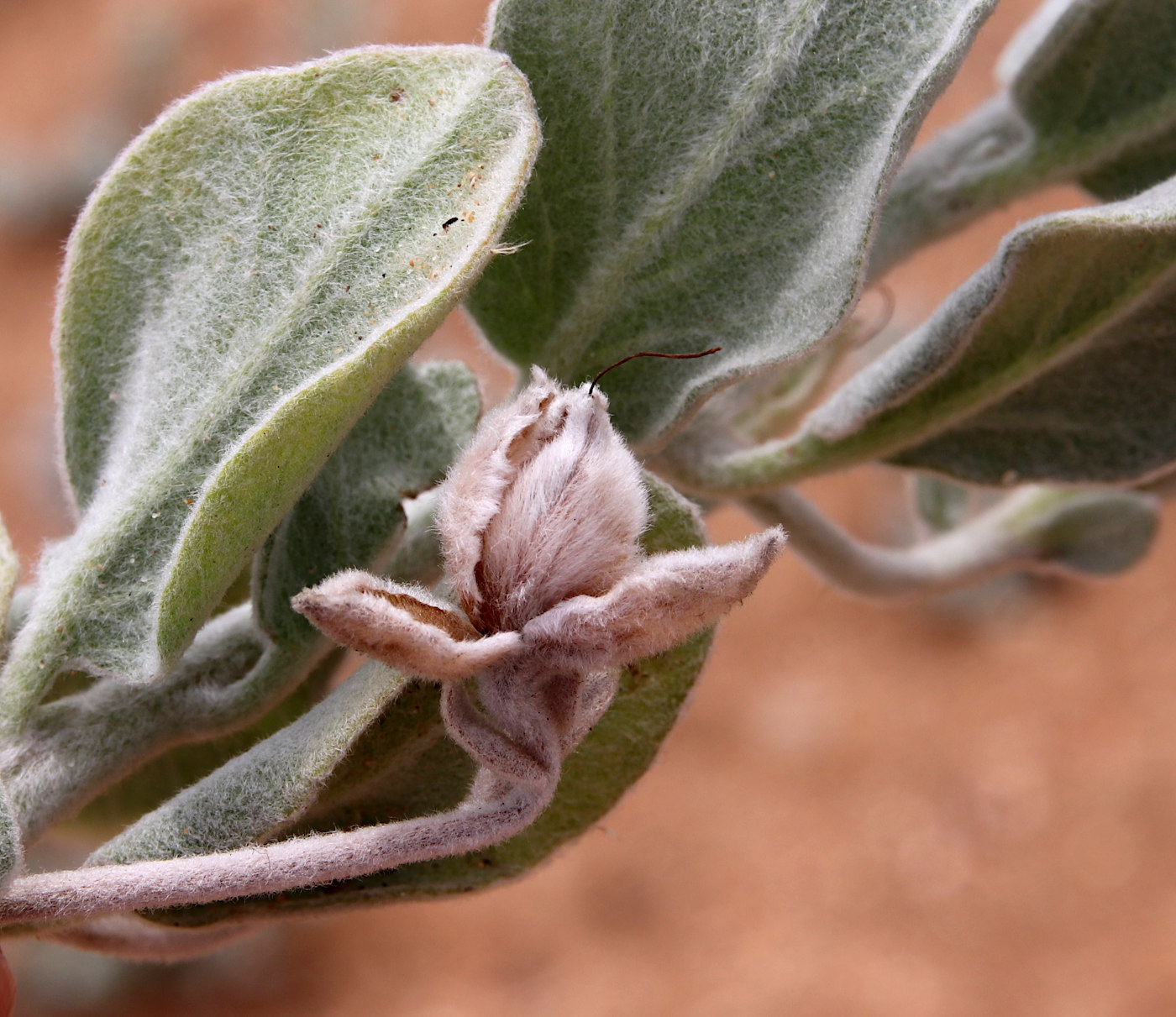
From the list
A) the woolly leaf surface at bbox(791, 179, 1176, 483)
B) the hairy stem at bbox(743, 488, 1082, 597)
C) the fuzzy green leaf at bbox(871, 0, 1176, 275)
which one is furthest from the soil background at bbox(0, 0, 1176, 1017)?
the woolly leaf surface at bbox(791, 179, 1176, 483)

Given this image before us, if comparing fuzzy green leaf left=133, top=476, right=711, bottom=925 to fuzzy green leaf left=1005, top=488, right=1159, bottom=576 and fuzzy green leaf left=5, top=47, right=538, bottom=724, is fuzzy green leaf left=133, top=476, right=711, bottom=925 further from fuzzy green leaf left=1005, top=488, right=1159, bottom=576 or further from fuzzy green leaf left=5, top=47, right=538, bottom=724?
fuzzy green leaf left=1005, top=488, right=1159, bottom=576

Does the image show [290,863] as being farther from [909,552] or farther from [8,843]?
[909,552]

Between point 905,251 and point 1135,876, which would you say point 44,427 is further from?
point 905,251

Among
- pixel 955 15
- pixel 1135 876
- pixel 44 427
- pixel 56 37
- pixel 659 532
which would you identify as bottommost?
pixel 1135 876

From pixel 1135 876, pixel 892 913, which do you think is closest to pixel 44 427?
pixel 892 913

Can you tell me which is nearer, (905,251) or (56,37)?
(905,251)

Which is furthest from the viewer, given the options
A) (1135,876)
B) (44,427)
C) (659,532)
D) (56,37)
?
(56,37)

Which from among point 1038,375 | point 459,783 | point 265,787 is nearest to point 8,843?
point 265,787

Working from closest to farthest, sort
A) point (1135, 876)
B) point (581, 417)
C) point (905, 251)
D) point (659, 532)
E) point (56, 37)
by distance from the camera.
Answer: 1. point (581, 417)
2. point (659, 532)
3. point (905, 251)
4. point (1135, 876)
5. point (56, 37)
